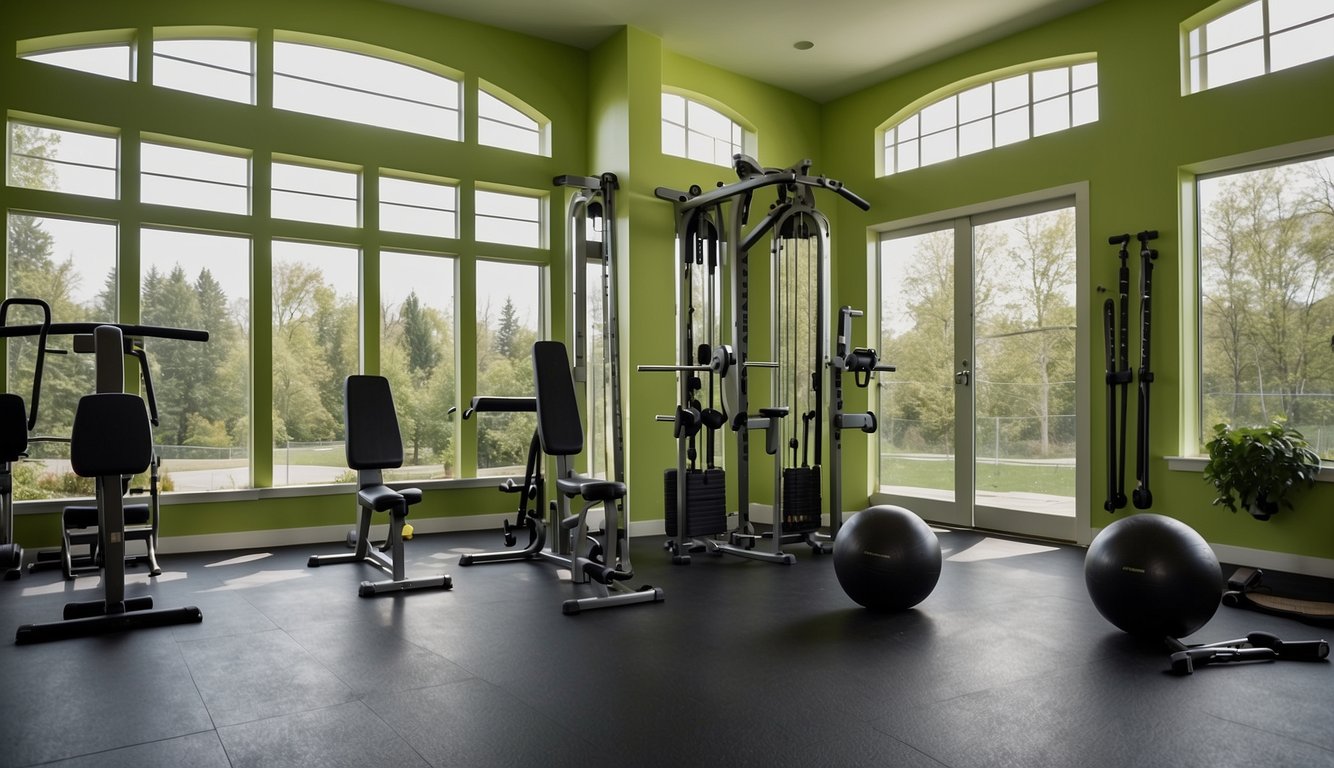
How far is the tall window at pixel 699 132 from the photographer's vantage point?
22.7ft

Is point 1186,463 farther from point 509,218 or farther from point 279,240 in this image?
point 279,240

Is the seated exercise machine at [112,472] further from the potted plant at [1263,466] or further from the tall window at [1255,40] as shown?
the tall window at [1255,40]

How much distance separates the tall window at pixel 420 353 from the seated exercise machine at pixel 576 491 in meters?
1.93

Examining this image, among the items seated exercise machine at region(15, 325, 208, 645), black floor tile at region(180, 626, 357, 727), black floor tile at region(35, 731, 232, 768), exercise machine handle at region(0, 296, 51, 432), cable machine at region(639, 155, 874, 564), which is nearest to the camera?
black floor tile at region(35, 731, 232, 768)

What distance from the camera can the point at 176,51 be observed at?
5457mm

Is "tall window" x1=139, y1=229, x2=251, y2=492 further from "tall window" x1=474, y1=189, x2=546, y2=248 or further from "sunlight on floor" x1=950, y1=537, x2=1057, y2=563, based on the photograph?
"sunlight on floor" x1=950, y1=537, x2=1057, y2=563

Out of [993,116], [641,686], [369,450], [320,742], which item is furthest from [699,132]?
[320,742]

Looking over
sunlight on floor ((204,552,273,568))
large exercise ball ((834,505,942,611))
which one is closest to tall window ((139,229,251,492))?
sunlight on floor ((204,552,273,568))

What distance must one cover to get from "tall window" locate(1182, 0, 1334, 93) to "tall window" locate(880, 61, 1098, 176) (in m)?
0.66

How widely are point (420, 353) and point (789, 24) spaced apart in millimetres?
3603

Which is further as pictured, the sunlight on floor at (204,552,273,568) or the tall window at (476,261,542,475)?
the tall window at (476,261,542,475)

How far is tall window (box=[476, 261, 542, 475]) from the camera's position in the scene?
655 centimetres

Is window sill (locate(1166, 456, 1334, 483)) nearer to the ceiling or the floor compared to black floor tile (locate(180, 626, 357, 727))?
nearer to the ceiling

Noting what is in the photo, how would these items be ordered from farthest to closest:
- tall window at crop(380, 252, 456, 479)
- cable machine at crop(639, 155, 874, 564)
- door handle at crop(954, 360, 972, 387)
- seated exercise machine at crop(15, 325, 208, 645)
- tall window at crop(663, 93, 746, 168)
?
tall window at crop(663, 93, 746, 168) < door handle at crop(954, 360, 972, 387) < tall window at crop(380, 252, 456, 479) < cable machine at crop(639, 155, 874, 564) < seated exercise machine at crop(15, 325, 208, 645)
